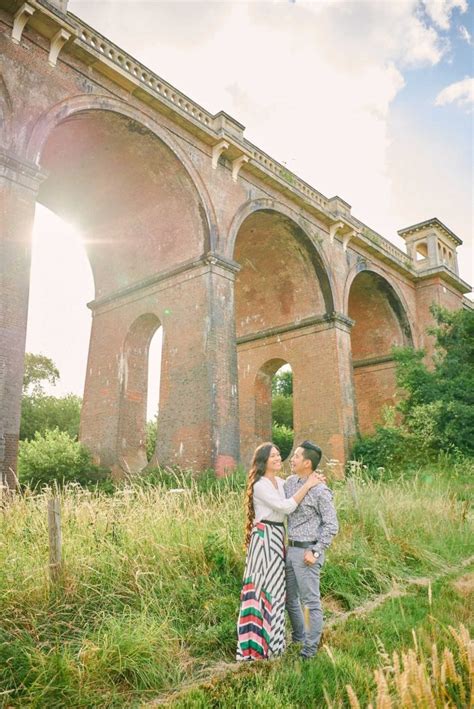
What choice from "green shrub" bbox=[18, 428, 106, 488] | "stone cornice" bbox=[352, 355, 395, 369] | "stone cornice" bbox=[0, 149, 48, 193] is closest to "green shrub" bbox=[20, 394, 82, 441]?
"green shrub" bbox=[18, 428, 106, 488]

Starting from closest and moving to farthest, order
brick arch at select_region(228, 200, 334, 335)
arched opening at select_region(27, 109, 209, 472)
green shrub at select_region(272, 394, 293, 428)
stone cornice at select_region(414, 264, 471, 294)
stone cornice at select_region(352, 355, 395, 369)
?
arched opening at select_region(27, 109, 209, 472)
brick arch at select_region(228, 200, 334, 335)
stone cornice at select_region(352, 355, 395, 369)
stone cornice at select_region(414, 264, 471, 294)
green shrub at select_region(272, 394, 293, 428)

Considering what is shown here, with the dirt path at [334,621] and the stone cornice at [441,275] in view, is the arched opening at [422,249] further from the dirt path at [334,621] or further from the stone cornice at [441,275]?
the dirt path at [334,621]

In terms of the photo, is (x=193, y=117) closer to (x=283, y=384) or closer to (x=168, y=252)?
(x=168, y=252)

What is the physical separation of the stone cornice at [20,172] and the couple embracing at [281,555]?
7857mm

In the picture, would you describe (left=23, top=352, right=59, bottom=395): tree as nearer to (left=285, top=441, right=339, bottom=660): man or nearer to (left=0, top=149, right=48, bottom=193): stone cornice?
(left=0, top=149, right=48, bottom=193): stone cornice

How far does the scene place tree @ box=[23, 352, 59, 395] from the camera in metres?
31.2

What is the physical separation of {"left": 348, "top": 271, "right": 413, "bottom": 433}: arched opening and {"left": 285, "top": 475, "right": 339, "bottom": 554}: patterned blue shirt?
61.0 feet

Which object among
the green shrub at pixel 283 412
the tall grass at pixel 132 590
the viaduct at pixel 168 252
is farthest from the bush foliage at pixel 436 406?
the green shrub at pixel 283 412

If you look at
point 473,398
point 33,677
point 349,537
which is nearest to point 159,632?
point 33,677

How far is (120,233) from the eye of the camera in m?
15.7

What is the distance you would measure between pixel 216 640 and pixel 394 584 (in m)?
2.26

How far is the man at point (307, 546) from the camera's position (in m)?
3.91

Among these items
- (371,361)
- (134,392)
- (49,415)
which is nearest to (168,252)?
(134,392)

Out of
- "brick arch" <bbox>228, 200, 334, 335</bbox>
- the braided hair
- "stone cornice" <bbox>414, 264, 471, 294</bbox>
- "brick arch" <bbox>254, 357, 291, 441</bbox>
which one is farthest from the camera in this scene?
"stone cornice" <bbox>414, 264, 471, 294</bbox>
